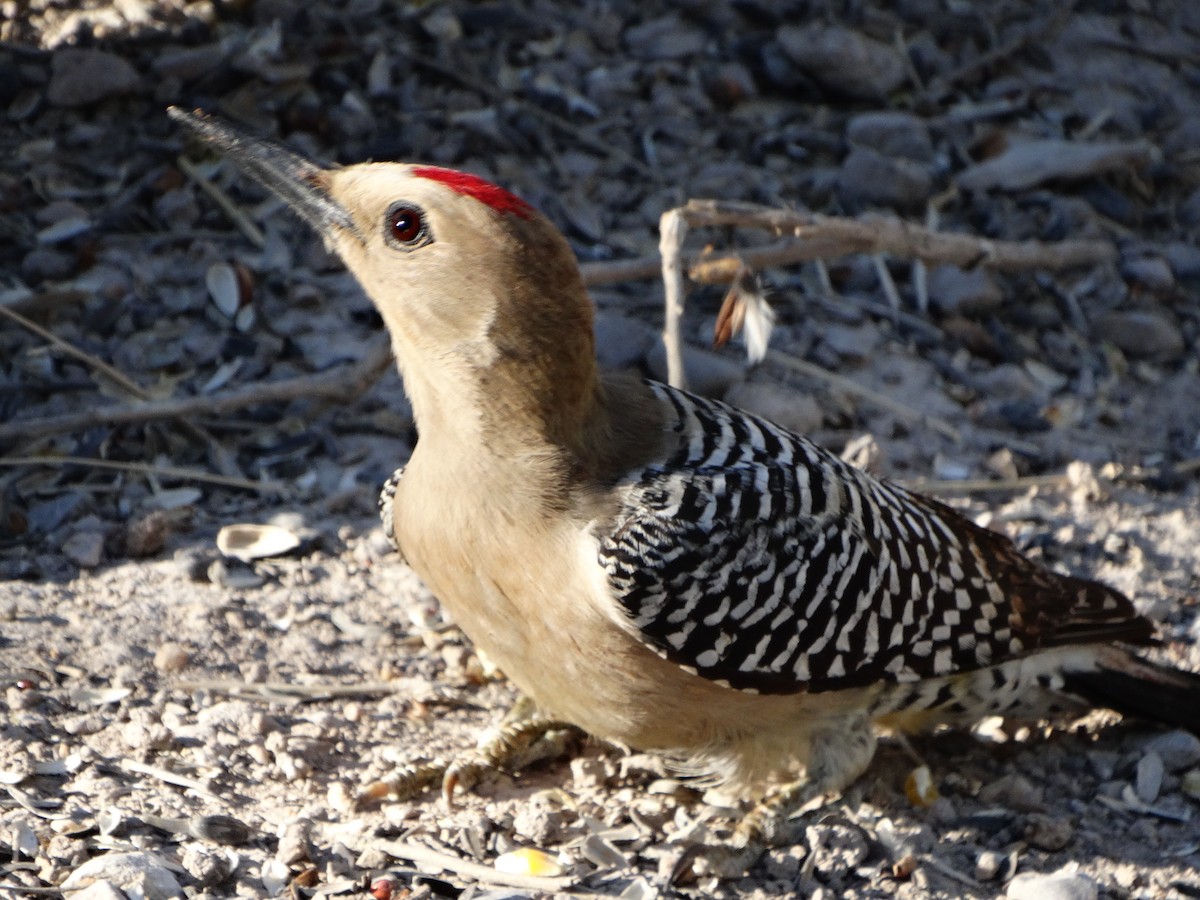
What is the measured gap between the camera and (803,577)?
4.38 m

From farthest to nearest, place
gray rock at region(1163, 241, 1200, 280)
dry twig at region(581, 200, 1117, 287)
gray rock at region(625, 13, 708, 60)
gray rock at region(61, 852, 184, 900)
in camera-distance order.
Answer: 1. gray rock at region(625, 13, 708, 60)
2. gray rock at region(1163, 241, 1200, 280)
3. dry twig at region(581, 200, 1117, 287)
4. gray rock at region(61, 852, 184, 900)

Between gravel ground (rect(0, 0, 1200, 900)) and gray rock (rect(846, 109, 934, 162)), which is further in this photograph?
gray rock (rect(846, 109, 934, 162))

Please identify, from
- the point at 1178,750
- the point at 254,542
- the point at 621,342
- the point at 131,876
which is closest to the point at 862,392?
the point at 621,342

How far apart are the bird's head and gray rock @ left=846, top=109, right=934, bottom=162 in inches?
159

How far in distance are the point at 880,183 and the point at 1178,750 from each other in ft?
11.6

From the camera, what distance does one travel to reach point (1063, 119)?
841cm

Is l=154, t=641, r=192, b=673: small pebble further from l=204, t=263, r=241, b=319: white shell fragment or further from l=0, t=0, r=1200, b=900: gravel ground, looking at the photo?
l=204, t=263, r=241, b=319: white shell fragment

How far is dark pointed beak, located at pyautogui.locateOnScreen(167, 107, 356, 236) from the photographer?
4.41 m

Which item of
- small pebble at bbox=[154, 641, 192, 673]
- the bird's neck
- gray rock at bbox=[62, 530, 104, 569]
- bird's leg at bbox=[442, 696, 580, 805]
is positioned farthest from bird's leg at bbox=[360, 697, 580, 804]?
gray rock at bbox=[62, 530, 104, 569]

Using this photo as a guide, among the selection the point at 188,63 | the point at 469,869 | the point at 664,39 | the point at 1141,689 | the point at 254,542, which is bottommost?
the point at 469,869

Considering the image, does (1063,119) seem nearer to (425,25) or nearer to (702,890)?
(425,25)

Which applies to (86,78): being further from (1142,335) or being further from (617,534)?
(1142,335)

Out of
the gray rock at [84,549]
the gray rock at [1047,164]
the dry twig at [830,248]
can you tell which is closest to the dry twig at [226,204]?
the dry twig at [830,248]

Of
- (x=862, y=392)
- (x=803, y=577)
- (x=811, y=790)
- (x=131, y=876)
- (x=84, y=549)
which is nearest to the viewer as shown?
(x=131, y=876)
